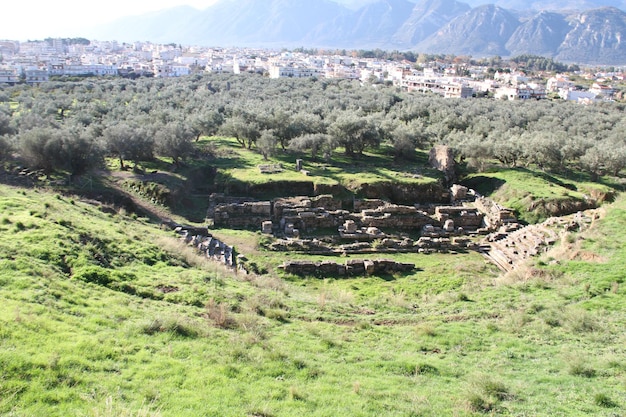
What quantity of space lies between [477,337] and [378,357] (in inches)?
153

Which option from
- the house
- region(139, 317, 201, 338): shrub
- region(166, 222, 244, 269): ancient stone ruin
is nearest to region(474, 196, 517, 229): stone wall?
region(166, 222, 244, 269): ancient stone ruin

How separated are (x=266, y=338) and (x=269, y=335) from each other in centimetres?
36

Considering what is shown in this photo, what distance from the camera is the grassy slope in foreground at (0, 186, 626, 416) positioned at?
9664mm

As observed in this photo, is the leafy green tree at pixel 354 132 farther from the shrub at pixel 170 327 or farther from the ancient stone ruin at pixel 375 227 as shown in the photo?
the shrub at pixel 170 327

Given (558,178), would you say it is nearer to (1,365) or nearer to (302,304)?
(302,304)

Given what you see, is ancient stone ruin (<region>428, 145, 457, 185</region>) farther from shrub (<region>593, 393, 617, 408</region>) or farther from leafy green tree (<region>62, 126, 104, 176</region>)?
shrub (<region>593, 393, 617, 408</region>)

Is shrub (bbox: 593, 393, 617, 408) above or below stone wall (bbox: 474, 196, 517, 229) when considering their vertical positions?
above

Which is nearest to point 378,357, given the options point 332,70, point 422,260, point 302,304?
point 302,304

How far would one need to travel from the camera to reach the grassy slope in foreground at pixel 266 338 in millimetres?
9664

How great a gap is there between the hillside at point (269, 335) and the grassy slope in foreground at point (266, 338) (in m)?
0.05

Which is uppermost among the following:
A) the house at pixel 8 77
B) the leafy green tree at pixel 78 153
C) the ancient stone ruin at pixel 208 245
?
the house at pixel 8 77

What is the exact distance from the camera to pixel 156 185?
34.5 meters

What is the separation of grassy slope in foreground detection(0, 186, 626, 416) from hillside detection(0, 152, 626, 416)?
0.05 metres

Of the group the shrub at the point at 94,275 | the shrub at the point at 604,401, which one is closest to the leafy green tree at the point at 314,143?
the shrub at the point at 94,275
